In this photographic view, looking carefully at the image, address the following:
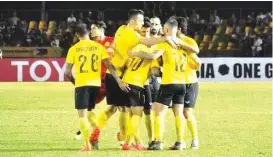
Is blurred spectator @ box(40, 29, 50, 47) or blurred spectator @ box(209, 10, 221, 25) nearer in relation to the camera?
blurred spectator @ box(40, 29, 50, 47)

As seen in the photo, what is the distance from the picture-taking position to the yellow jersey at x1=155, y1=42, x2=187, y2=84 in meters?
13.2

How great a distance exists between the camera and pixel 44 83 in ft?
112

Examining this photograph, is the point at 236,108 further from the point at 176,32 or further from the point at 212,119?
the point at 176,32

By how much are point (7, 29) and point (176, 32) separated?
91.1ft

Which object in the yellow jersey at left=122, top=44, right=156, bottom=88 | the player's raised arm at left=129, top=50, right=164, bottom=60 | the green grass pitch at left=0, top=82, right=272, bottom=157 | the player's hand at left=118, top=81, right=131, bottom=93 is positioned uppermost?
the player's raised arm at left=129, top=50, right=164, bottom=60

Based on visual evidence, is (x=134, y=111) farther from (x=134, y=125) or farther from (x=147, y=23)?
(x=147, y=23)

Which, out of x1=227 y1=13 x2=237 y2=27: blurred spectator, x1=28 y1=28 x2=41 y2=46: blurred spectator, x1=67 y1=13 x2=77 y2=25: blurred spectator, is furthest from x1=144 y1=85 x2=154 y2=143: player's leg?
x1=227 y1=13 x2=237 y2=27: blurred spectator

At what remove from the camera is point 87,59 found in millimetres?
13203

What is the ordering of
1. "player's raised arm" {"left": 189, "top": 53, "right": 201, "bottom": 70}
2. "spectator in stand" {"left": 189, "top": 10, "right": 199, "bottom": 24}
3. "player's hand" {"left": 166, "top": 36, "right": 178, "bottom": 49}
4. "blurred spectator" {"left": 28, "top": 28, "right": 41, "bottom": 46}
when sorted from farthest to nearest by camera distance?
"spectator in stand" {"left": 189, "top": 10, "right": 199, "bottom": 24} → "blurred spectator" {"left": 28, "top": 28, "right": 41, "bottom": 46} → "player's raised arm" {"left": 189, "top": 53, "right": 201, "bottom": 70} → "player's hand" {"left": 166, "top": 36, "right": 178, "bottom": 49}

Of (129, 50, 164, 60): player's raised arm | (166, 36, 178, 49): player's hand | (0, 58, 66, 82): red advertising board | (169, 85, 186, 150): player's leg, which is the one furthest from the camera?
(0, 58, 66, 82): red advertising board

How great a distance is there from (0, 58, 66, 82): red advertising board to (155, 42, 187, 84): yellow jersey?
22153mm

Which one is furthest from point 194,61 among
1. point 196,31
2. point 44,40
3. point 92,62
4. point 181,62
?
point 196,31

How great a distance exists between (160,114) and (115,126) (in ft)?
14.9

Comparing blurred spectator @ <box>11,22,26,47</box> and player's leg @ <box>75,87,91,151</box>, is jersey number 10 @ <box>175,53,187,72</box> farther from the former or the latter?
blurred spectator @ <box>11,22,26,47</box>
